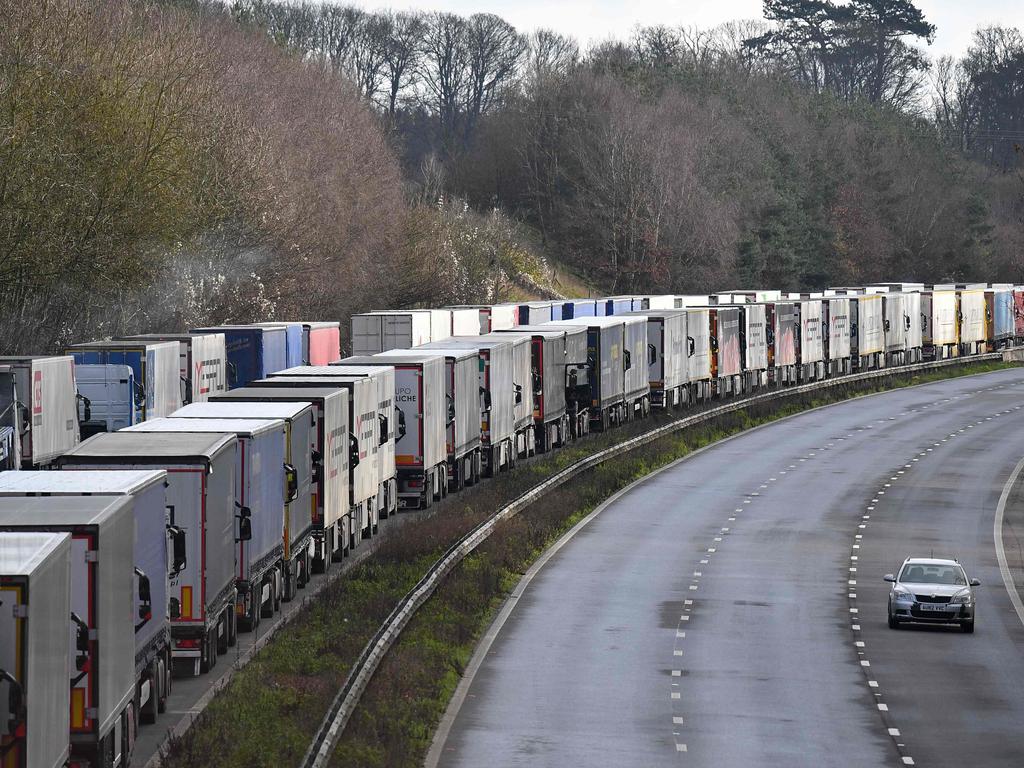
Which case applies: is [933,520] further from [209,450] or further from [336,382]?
[209,450]

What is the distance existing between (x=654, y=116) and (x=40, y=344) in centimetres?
8682

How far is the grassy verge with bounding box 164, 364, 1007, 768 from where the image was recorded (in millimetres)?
20906

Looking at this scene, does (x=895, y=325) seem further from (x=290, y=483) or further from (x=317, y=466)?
(x=290, y=483)

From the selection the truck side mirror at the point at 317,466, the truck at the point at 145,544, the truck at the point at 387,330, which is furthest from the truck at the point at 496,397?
the truck at the point at 145,544

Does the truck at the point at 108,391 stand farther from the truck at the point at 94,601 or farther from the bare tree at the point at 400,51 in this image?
the bare tree at the point at 400,51

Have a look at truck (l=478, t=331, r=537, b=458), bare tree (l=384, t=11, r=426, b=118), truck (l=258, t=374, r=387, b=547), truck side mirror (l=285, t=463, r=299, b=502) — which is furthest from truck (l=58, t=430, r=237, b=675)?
bare tree (l=384, t=11, r=426, b=118)

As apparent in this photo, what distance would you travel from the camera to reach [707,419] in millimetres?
65750

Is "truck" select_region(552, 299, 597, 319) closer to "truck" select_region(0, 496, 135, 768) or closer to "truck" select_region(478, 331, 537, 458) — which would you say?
"truck" select_region(478, 331, 537, 458)

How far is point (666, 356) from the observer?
6569 cm

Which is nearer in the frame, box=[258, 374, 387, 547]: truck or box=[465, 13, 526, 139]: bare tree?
box=[258, 374, 387, 547]: truck

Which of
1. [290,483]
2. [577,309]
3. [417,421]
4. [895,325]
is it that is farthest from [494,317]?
[290,483]

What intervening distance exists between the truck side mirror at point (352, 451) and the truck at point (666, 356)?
98.5 ft

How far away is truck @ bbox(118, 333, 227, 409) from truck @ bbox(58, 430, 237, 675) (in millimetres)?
22824

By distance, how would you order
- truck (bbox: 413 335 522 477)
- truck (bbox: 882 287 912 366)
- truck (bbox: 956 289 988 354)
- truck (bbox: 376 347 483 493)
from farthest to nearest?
truck (bbox: 956 289 988 354) → truck (bbox: 882 287 912 366) → truck (bbox: 413 335 522 477) → truck (bbox: 376 347 483 493)
